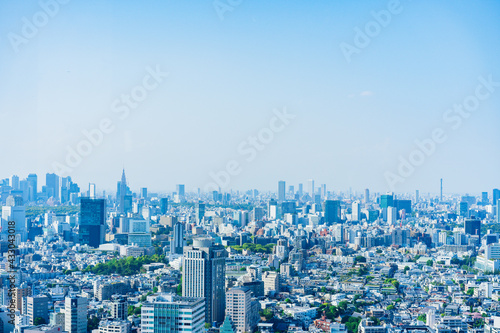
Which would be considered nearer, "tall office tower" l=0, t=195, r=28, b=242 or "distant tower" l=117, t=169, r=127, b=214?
"tall office tower" l=0, t=195, r=28, b=242

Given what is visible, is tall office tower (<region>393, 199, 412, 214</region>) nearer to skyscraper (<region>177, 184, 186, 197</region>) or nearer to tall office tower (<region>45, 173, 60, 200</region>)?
skyscraper (<region>177, 184, 186, 197</region>)

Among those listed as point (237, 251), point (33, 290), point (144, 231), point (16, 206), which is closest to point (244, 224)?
point (144, 231)

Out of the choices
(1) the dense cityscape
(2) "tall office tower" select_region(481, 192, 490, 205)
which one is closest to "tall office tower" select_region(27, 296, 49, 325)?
(1) the dense cityscape

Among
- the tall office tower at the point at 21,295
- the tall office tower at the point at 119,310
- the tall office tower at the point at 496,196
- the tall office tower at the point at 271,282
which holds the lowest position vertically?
the tall office tower at the point at 271,282

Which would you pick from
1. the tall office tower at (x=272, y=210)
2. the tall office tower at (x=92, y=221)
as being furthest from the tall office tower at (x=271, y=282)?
the tall office tower at (x=272, y=210)

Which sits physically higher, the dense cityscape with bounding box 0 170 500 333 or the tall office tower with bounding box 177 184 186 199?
the tall office tower with bounding box 177 184 186 199

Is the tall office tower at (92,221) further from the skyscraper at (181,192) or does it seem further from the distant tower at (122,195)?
the skyscraper at (181,192)
